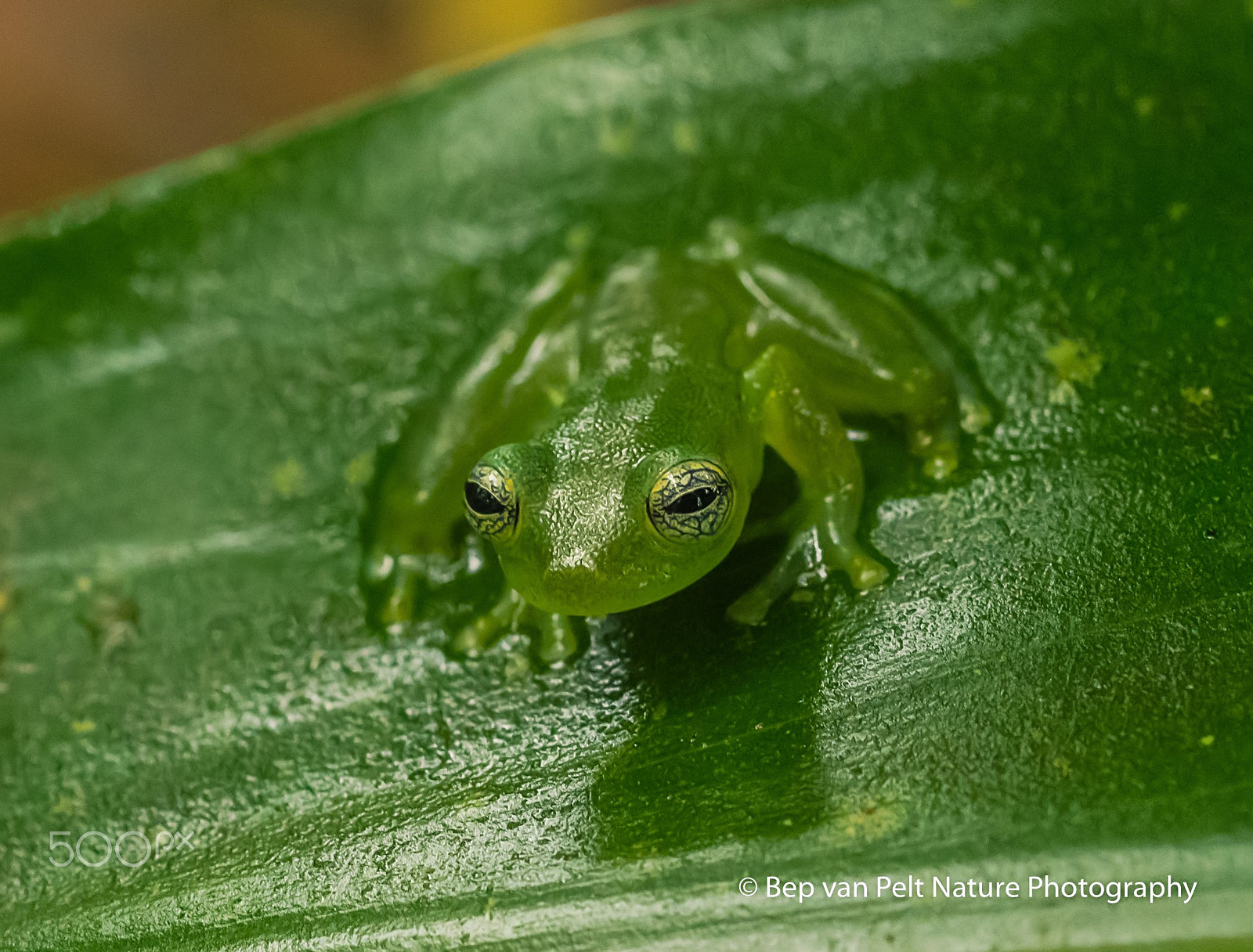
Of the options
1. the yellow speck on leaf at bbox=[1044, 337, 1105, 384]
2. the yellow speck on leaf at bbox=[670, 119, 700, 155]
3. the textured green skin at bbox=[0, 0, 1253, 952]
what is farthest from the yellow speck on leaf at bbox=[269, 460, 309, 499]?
the yellow speck on leaf at bbox=[1044, 337, 1105, 384]

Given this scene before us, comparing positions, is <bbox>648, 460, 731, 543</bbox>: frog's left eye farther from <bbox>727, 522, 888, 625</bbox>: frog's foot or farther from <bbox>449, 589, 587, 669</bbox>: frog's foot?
<bbox>449, 589, 587, 669</bbox>: frog's foot

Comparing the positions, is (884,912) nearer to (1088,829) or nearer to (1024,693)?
(1088,829)

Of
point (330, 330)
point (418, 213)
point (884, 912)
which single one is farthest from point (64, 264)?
point (884, 912)

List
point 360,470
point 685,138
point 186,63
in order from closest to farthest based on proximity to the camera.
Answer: point 360,470 < point 685,138 < point 186,63

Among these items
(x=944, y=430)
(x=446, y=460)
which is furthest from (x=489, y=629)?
(x=944, y=430)

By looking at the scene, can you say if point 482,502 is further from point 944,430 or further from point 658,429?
point 944,430

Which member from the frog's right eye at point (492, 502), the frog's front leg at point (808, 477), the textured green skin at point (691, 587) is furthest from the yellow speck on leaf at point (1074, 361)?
the frog's right eye at point (492, 502)

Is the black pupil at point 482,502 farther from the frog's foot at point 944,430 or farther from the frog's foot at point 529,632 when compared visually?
the frog's foot at point 944,430

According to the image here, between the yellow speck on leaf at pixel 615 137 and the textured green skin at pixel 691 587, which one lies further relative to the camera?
the yellow speck on leaf at pixel 615 137
